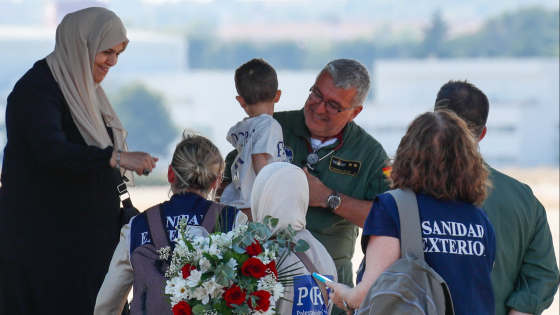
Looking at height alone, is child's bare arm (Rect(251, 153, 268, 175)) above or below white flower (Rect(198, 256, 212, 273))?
above

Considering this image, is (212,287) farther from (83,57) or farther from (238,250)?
(83,57)

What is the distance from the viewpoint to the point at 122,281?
255 cm

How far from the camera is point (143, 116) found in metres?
20.1

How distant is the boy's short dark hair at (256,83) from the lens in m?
3.34

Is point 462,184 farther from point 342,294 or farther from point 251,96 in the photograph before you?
point 251,96

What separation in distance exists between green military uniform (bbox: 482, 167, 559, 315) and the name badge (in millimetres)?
921

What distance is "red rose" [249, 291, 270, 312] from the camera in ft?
6.75

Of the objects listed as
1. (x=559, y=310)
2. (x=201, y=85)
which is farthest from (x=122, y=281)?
(x=201, y=85)

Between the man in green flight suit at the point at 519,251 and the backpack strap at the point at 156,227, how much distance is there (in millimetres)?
1268

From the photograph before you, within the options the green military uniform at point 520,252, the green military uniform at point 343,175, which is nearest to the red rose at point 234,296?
the green military uniform at point 520,252

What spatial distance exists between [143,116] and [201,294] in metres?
18.6

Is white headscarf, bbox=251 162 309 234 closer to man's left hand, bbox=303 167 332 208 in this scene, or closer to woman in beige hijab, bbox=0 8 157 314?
man's left hand, bbox=303 167 332 208

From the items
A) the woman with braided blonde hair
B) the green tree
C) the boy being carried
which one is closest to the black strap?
the boy being carried

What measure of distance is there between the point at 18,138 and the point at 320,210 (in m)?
1.62
